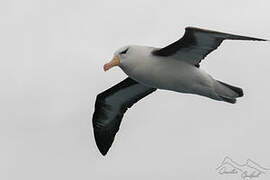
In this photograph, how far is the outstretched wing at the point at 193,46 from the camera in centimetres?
1834

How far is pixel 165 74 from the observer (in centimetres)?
1903

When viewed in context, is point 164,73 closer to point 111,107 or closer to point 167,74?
point 167,74

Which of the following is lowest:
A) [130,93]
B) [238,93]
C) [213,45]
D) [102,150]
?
[102,150]

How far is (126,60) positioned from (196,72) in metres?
1.80

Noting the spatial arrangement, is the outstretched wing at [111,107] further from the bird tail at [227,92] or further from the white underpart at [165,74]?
the bird tail at [227,92]

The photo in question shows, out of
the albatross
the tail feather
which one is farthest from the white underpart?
the tail feather

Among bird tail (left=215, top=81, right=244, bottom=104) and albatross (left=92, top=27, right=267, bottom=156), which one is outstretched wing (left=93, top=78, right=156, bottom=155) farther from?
bird tail (left=215, top=81, right=244, bottom=104)

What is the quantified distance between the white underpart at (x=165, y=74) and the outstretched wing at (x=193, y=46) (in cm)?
23

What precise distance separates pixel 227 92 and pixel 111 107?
15.2 ft

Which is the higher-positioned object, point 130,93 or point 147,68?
point 147,68

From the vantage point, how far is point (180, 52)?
62.8 ft

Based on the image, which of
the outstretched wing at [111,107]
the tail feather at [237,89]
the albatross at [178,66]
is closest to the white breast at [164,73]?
the albatross at [178,66]

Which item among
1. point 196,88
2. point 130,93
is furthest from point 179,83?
point 130,93

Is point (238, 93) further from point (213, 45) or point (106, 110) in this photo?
point (106, 110)
